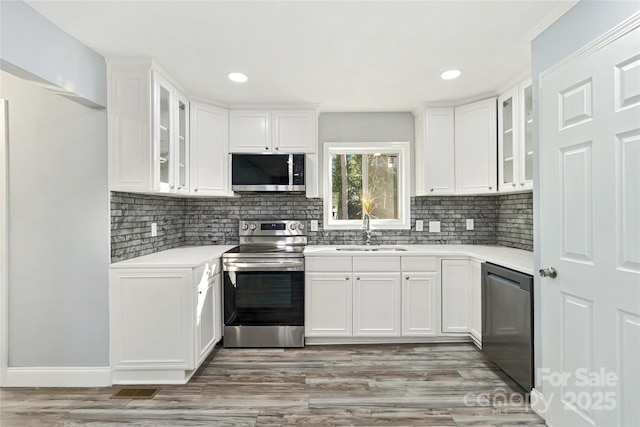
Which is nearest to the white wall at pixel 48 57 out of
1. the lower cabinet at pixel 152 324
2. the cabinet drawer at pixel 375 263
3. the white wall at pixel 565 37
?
the lower cabinet at pixel 152 324

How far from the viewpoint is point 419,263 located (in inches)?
124

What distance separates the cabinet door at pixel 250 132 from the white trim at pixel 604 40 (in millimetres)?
2323

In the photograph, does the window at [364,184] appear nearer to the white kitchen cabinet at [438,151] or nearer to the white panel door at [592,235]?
the white kitchen cabinet at [438,151]

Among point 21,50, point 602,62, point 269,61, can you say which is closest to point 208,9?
point 269,61

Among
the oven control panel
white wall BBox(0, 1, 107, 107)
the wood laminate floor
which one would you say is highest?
white wall BBox(0, 1, 107, 107)

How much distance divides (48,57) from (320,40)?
1543 mm

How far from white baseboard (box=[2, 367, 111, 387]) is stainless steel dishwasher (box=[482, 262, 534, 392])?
108 inches

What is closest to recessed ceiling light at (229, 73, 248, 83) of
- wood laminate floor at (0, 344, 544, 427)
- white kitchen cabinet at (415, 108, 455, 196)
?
white kitchen cabinet at (415, 108, 455, 196)

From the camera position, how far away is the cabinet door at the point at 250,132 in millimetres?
3396

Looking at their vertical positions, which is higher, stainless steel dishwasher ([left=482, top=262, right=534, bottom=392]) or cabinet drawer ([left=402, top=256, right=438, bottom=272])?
cabinet drawer ([left=402, top=256, right=438, bottom=272])

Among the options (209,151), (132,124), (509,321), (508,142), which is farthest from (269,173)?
(509,321)

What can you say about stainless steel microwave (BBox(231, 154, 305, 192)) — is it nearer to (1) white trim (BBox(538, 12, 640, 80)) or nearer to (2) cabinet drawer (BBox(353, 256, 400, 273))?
(2) cabinet drawer (BBox(353, 256, 400, 273))

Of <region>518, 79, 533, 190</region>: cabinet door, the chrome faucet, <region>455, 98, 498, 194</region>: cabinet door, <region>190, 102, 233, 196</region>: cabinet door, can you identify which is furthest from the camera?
the chrome faucet

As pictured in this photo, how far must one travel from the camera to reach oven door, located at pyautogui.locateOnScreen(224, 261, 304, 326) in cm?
314
